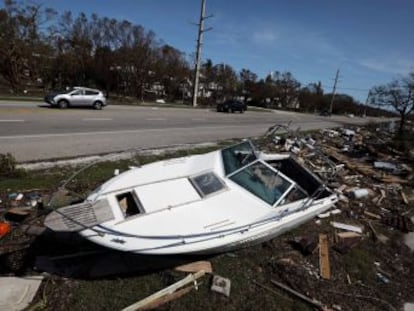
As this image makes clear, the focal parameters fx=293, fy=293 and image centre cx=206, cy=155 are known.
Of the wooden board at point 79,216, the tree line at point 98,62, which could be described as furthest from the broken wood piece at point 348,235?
the tree line at point 98,62

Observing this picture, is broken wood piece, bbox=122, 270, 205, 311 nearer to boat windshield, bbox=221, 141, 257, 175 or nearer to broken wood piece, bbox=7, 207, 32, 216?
boat windshield, bbox=221, 141, 257, 175

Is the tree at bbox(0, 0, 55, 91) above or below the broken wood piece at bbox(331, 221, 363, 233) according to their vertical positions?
above

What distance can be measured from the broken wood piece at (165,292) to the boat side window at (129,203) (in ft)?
3.59

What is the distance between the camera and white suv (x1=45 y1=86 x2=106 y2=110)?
17938mm

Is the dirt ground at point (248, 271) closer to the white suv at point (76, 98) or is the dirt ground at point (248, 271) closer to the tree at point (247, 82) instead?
the white suv at point (76, 98)

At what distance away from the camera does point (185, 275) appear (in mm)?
4016

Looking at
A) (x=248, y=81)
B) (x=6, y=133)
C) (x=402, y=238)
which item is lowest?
(x=402, y=238)

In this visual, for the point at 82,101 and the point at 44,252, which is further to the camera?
the point at 82,101

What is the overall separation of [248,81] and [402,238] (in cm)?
6017

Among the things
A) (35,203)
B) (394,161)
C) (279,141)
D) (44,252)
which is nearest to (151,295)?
(44,252)

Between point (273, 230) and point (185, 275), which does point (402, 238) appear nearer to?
point (273, 230)

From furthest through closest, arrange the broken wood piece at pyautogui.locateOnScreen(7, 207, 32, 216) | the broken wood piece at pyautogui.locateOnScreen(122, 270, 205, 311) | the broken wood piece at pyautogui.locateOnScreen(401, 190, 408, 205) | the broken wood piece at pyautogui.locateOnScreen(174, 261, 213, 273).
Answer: the broken wood piece at pyautogui.locateOnScreen(401, 190, 408, 205) → the broken wood piece at pyautogui.locateOnScreen(7, 207, 32, 216) → the broken wood piece at pyautogui.locateOnScreen(174, 261, 213, 273) → the broken wood piece at pyautogui.locateOnScreen(122, 270, 205, 311)

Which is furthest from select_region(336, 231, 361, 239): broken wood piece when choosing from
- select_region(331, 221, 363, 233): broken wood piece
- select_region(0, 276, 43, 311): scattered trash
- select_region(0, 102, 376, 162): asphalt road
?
select_region(0, 102, 376, 162): asphalt road

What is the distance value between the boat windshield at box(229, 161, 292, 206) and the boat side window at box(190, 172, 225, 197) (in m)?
0.30
